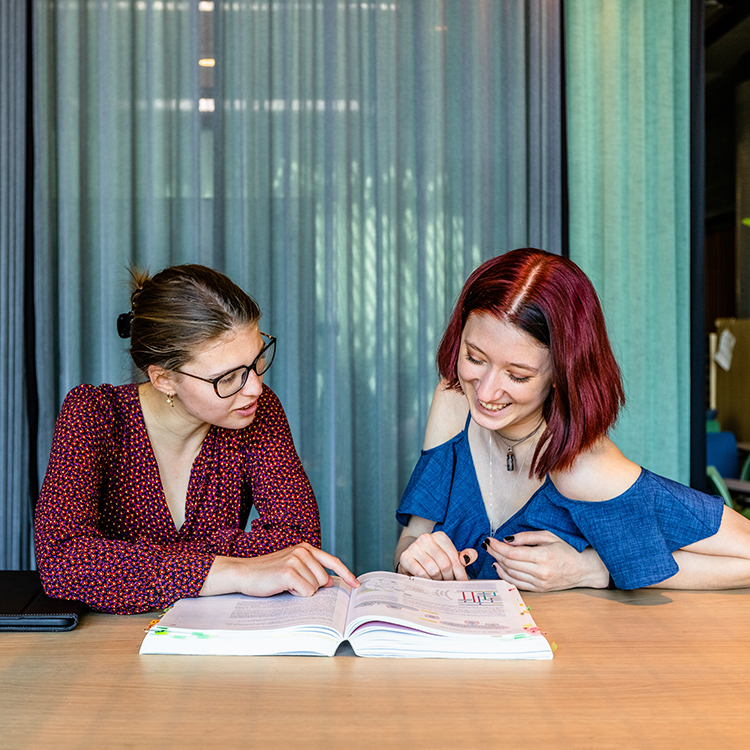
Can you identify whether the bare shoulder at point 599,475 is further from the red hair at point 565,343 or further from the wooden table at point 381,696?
the wooden table at point 381,696

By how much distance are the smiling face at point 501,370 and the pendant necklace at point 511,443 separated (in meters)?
0.13

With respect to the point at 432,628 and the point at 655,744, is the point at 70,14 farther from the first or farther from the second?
the point at 655,744

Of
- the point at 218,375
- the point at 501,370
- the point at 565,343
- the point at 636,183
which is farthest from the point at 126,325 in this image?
the point at 636,183

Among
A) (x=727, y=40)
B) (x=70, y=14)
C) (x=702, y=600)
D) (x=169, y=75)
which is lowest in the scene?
(x=702, y=600)

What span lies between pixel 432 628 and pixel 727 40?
14.7 feet

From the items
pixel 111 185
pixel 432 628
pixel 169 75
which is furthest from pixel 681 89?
pixel 432 628

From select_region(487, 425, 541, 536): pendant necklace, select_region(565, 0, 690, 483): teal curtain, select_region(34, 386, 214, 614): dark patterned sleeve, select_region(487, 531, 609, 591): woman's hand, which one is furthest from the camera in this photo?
select_region(565, 0, 690, 483): teal curtain

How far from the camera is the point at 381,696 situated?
87 cm

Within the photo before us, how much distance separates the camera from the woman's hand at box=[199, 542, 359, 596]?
1155mm

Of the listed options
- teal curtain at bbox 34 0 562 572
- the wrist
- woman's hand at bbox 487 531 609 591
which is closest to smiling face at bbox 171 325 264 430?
woman's hand at bbox 487 531 609 591

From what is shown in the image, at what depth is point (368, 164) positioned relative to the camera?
2453 mm

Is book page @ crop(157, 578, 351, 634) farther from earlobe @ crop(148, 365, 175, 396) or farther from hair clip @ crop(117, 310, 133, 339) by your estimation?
hair clip @ crop(117, 310, 133, 339)

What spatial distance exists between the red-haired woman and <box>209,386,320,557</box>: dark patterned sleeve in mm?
231

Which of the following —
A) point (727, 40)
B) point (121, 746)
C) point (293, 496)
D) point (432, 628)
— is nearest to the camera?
point (121, 746)
